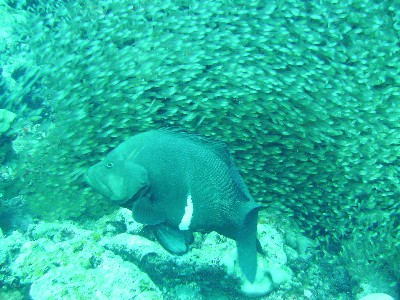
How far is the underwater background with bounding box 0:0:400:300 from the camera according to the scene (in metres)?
4.79

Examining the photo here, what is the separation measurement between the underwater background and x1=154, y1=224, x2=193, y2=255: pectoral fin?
6.74 feet

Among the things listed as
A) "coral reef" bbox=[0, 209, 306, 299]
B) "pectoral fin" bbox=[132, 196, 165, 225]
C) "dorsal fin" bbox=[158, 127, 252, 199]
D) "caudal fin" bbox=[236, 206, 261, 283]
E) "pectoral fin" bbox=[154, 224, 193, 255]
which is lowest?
"coral reef" bbox=[0, 209, 306, 299]

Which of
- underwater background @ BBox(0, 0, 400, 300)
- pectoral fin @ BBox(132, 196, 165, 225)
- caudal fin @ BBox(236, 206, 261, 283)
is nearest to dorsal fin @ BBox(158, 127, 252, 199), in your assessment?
caudal fin @ BBox(236, 206, 261, 283)

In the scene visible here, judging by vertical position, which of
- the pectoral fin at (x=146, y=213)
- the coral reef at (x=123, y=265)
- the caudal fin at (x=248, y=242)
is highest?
the caudal fin at (x=248, y=242)

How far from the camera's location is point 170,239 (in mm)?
2447

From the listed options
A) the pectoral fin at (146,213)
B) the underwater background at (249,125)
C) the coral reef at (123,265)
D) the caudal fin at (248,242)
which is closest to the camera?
the caudal fin at (248,242)

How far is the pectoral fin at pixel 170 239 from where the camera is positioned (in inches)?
95.2

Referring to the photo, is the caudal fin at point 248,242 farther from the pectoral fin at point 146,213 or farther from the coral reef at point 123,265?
the coral reef at point 123,265

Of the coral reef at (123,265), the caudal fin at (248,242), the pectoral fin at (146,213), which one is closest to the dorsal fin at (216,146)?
the caudal fin at (248,242)

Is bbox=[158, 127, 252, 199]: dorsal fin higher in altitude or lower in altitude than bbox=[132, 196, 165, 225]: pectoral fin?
higher

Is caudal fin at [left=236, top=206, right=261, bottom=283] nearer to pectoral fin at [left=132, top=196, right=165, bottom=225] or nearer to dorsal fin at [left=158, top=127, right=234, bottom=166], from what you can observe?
dorsal fin at [left=158, top=127, right=234, bottom=166]

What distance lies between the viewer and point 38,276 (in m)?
3.95

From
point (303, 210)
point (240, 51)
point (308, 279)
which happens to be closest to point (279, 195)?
point (303, 210)

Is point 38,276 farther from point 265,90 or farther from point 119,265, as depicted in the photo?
point 265,90
